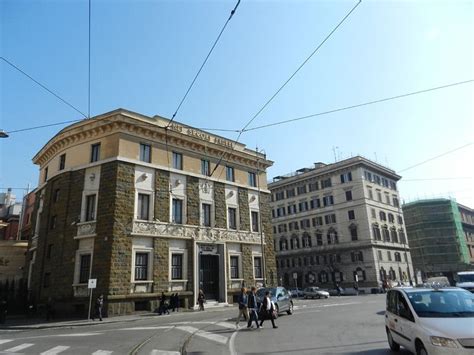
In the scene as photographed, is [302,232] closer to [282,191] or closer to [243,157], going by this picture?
[282,191]

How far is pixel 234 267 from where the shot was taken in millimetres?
31453

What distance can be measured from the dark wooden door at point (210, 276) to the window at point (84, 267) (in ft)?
28.8

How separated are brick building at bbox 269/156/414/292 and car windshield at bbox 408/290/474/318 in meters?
48.5

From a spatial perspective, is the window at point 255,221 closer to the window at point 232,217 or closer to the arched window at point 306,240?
the window at point 232,217

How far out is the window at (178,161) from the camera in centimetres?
2972

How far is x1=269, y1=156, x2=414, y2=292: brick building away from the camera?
191 ft

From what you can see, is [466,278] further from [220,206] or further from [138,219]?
[138,219]

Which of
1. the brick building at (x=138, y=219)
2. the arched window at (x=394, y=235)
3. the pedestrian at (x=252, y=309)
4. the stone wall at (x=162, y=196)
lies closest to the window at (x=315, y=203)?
the arched window at (x=394, y=235)

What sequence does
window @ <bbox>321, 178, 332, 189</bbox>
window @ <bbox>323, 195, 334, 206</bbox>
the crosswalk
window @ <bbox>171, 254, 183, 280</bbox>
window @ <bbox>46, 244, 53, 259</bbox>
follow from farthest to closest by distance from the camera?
window @ <bbox>321, 178, 332, 189</bbox> → window @ <bbox>323, 195, 334, 206</bbox> → window @ <bbox>46, 244, 53, 259</bbox> → window @ <bbox>171, 254, 183, 280</bbox> → the crosswalk

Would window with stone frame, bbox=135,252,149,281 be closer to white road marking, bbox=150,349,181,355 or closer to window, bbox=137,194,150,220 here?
window, bbox=137,194,150,220

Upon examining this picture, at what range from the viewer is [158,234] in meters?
26.6

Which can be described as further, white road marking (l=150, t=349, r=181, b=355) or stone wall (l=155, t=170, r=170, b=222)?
stone wall (l=155, t=170, r=170, b=222)

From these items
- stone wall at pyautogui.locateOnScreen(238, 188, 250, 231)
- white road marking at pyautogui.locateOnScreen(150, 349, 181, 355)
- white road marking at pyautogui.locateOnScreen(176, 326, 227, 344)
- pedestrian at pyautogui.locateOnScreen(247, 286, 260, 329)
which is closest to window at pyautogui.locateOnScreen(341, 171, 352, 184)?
stone wall at pyautogui.locateOnScreen(238, 188, 250, 231)

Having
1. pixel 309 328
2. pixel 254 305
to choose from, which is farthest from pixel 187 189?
pixel 309 328
